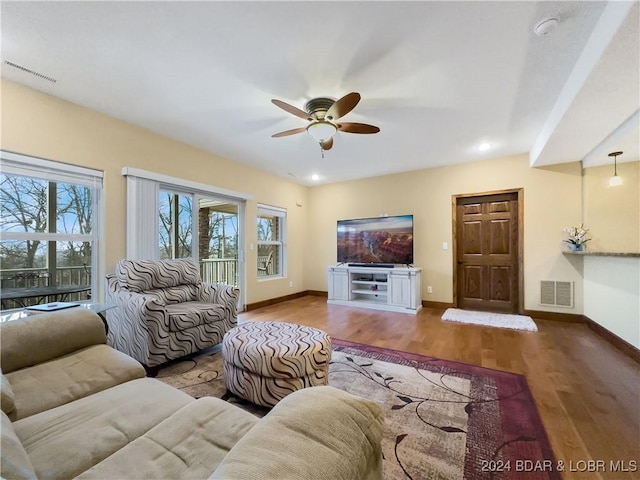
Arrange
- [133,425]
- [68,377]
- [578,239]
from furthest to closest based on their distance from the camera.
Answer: [578,239] → [68,377] → [133,425]

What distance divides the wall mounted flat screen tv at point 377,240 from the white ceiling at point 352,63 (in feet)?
6.15

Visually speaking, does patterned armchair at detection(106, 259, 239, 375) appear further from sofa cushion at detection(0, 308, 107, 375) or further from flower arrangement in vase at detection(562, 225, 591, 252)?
flower arrangement in vase at detection(562, 225, 591, 252)

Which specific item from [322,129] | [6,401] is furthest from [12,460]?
[322,129]

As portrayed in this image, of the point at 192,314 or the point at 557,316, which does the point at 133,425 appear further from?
the point at 557,316

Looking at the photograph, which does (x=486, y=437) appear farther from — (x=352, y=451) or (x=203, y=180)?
(x=203, y=180)

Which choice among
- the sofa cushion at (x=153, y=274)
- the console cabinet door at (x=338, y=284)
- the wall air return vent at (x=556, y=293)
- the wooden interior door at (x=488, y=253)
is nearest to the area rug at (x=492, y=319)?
the wooden interior door at (x=488, y=253)

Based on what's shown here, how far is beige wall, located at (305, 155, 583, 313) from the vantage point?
3992 mm

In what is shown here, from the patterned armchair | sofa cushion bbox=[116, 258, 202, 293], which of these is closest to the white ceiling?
sofa cushion bbox=[116, 258, 202, 293]

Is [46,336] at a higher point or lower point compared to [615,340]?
higher

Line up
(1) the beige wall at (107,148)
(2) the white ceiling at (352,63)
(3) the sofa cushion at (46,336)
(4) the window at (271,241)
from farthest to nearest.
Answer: (4) the window at (271,241) < (1) the beige wall at (107,148) < (2) the white ceiling at (352,63) < (3) the sofa cushion at (46,336)

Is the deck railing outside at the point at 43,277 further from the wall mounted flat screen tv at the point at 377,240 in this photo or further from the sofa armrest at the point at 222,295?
the wall mounted flat screen tv at the point at 377,240

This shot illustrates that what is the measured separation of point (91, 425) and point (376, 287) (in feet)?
15.2

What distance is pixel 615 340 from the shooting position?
117 inches

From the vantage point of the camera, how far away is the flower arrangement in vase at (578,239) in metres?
3.76
